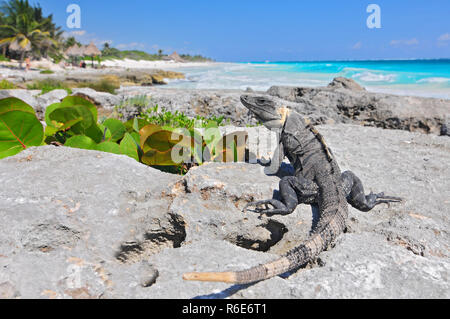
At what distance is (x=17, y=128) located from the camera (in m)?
2.94

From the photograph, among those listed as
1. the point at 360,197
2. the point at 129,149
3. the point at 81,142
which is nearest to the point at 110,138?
the point at 81,142

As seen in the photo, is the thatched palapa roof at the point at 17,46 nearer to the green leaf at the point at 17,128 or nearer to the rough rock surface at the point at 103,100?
the rough rock surface at the point at 103,100

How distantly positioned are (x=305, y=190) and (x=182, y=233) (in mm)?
1067

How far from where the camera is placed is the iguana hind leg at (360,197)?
8.14ft

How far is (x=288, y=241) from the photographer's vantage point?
7.13 feet

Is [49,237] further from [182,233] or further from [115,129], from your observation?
[115,129]

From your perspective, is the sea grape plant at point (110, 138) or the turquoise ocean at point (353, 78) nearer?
the sea grape plant at point (110, 138)

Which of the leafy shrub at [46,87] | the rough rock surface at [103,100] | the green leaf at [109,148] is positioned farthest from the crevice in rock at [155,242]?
the leafy shrub at [46,87]

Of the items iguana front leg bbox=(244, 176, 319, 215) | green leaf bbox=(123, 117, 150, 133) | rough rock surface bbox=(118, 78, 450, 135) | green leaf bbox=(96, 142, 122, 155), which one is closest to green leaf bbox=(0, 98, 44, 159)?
green leaf bbox=(96, 142, 122, 155)

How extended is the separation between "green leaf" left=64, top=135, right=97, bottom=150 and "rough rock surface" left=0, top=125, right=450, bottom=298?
0.29 metres

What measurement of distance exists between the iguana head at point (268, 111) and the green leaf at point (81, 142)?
68.0 inches

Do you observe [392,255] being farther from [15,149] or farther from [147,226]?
[15,149]

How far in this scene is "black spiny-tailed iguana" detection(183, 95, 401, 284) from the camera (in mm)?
1588

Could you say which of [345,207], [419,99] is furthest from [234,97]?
[345,207]
